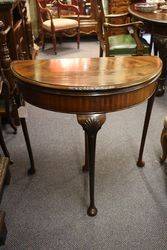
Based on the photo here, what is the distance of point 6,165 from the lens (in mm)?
1848

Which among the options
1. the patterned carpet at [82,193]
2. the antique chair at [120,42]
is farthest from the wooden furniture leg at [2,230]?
the antique chair at [120,42]

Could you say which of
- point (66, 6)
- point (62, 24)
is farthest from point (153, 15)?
point (66, 6)

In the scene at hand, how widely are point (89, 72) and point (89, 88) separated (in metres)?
0.23

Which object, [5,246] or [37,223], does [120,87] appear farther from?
[5,246]

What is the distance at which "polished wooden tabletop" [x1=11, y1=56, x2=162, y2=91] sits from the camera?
123 cm

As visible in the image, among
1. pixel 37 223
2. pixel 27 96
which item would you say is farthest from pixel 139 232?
pixel 27 96

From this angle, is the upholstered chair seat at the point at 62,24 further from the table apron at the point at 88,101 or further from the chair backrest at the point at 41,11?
the table apron at the point at 88,101

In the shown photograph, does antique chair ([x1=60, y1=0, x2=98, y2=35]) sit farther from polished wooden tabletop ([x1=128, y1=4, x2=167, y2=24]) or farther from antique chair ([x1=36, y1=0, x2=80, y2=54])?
polished wooden tabletop ([x1=128, y1=4, x2=167, y2=24])

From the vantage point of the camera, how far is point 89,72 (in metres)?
1.40

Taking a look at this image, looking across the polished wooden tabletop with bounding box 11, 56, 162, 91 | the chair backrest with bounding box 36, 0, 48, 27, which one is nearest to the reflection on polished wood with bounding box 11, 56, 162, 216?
the polished wooden tabletop with bounding box 11, 56, 162, 91

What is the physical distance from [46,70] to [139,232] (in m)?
1.11

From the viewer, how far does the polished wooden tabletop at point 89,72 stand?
1.23 m

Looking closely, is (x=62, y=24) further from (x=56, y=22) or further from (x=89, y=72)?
(x=89, y=72)

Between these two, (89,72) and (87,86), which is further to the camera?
(89,72)
